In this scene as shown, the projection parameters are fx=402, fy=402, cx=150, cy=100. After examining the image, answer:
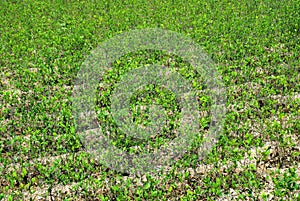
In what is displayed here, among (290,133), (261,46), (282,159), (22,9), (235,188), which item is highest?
(22,9)

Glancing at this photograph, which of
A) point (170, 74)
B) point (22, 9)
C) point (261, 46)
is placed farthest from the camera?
point (22, 9)

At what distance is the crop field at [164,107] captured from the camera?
5379 mm

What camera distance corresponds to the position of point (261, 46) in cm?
970

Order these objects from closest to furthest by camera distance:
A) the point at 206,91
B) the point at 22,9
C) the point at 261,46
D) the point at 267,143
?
1. the point at 267,143
2. the point at 206,91
3. the point at 261,46
4. the point at 22,9

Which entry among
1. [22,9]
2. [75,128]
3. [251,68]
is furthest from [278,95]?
[22,9]

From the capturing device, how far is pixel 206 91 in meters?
7.57

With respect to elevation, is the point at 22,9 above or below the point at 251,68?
above

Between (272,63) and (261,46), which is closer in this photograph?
(272,63)

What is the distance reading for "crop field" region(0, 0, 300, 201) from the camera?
212 inches

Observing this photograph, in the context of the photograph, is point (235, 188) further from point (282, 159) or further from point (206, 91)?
point (206, 91)

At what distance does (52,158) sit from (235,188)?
9.01ft

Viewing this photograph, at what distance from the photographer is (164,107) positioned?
279 inches

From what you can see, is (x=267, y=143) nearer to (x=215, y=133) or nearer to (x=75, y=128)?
(x=215, y=133)

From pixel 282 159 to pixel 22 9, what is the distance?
1183cm
